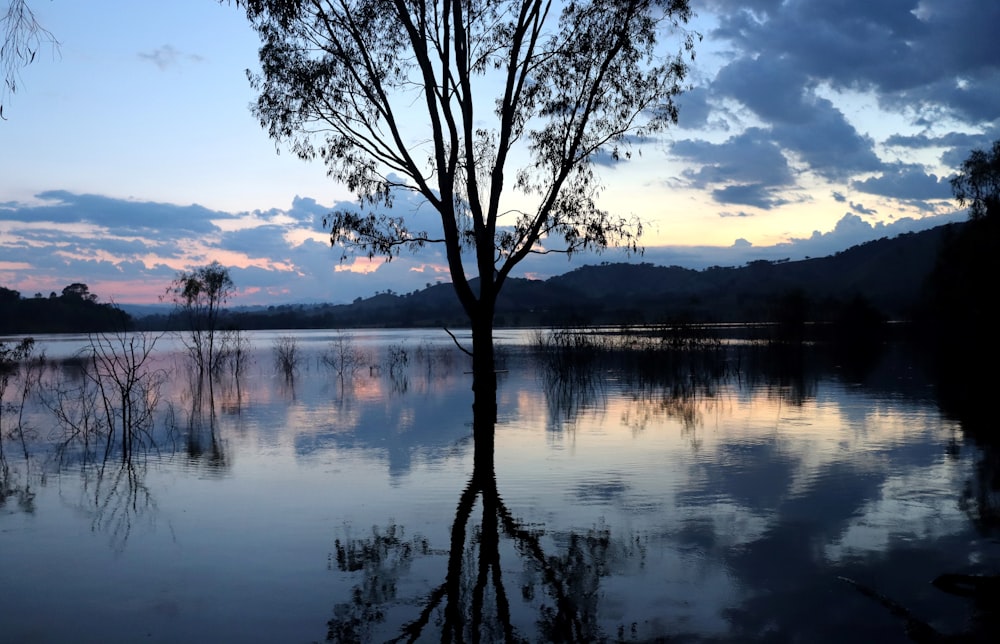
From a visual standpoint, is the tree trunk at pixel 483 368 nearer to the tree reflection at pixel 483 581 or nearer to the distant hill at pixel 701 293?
the tree reflection at pixel 483 581

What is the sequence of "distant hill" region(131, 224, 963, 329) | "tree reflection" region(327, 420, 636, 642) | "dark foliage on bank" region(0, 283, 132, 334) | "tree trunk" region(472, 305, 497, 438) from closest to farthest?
1. "tree reflection" region(327, 420, 636, 642)
2. "tree trunk" region(472, 305, 497, 438)
3. "dark foliage on bank" region(0, 283, 132, 334)
4. "distant hill" region(131, 224, 963, 329)

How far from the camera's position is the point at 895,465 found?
10172 mm

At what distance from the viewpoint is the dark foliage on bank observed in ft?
297

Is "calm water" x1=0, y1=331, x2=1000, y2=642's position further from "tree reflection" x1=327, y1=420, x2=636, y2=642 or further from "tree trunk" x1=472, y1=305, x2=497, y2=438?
"tree trunk" x1=472, y1=305, x2=497, y2=438

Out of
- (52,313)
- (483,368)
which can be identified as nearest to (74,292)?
(52,313)

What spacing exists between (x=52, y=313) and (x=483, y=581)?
359ft

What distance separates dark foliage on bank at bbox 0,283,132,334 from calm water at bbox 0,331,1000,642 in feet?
288

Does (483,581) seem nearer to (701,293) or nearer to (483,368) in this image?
(483,368)

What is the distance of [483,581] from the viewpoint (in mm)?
5852

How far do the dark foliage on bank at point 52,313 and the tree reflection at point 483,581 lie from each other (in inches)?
3704

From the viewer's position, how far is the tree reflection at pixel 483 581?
16.1 feet

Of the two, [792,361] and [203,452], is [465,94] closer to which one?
[203,452]

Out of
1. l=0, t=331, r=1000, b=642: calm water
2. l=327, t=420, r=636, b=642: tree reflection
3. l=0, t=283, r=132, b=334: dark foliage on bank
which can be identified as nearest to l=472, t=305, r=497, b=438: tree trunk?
l=0, t=331, r=1000, b=642: calm water

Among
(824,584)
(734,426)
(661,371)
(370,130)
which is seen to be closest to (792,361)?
(661,371)
